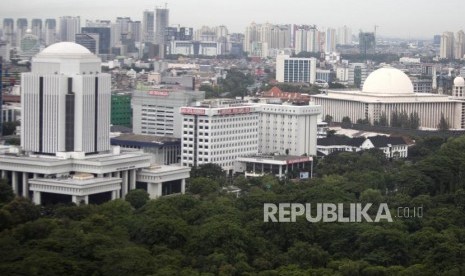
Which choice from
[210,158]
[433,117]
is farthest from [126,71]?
[210,158]

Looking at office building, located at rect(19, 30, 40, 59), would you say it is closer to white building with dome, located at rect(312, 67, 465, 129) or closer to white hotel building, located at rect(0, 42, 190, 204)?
white hotel building, located at rect(0, 42, 190, 204)

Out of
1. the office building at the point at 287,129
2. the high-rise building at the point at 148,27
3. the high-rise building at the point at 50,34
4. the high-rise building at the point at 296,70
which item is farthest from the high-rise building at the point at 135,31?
the office building at the point at 287,129

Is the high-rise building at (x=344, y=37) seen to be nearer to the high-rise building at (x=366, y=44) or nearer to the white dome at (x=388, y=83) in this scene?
the high-rise building at (x=366, y=44)

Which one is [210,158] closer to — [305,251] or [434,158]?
[434,158]

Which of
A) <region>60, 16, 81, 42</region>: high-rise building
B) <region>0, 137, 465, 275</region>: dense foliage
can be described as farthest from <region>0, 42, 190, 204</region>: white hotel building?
<region>60, 16, 81, 42</region>: high-rise building

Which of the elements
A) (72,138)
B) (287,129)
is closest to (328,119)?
(287,129)
